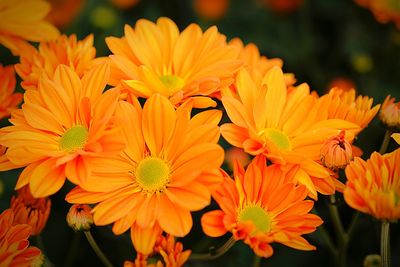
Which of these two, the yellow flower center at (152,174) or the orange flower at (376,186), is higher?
the orange flower at (376,186)

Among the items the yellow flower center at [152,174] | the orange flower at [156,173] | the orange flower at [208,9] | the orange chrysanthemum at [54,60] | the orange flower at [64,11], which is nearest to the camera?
the orange flower at [156,173]

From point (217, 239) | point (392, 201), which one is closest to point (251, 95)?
point (392, 201)

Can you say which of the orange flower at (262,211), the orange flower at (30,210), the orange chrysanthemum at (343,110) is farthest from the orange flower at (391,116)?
the orange flower at (30,210)

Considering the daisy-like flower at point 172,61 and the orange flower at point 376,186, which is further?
the daisy-like flower at point 172,61

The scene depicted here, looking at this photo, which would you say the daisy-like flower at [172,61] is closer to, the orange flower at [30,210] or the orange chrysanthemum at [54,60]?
the orange chrysanthemum at [54,60]

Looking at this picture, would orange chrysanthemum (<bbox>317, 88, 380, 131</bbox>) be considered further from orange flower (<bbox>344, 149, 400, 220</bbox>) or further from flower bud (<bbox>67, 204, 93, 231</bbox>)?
flower bud (<bbox>67, 204, 93, 231</bbox>)

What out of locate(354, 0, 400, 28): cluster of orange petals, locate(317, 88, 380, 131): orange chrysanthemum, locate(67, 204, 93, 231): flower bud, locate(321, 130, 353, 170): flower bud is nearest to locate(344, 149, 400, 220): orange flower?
locate(321, 130, 353, 170): flower bud

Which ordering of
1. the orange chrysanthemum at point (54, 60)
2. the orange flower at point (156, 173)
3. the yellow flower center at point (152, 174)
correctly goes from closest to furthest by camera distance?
the orange flower at point (156, 173), the yellow flower center at point (152, 174), the orange chrysanthemum at point (54, 60)
